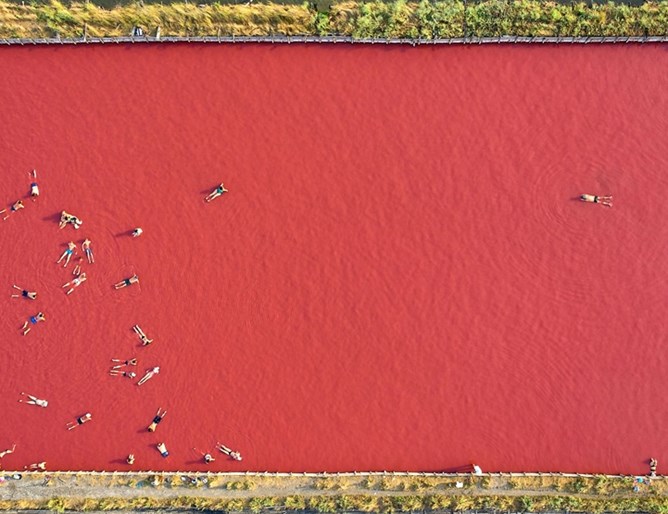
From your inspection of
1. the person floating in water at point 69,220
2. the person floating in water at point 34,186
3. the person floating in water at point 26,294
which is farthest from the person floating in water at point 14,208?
the person floating in water at point 26,294

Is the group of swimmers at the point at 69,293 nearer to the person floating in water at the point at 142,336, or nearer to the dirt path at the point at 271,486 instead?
the person floating in water at the point at 142,336

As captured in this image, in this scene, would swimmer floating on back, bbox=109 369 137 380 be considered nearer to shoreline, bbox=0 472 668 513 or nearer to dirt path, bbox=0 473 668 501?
shoreline, bbox=0 472 668 513

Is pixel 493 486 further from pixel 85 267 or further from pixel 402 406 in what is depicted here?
pixel 85 267

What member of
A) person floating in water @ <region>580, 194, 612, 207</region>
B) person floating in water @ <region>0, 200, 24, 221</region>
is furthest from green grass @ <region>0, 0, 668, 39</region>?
person floating in water @ <region>0, 200, 24, 221</region>

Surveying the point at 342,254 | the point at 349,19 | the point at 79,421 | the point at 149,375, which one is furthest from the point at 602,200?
the point at 79,421

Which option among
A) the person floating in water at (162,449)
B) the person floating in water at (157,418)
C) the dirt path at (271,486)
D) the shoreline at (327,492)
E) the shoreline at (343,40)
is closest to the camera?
the shoreline at (327,492)

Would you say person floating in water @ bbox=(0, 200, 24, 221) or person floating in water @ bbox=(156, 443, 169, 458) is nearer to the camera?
person floating in water @ bbox=(156, 443, 169, 458)
